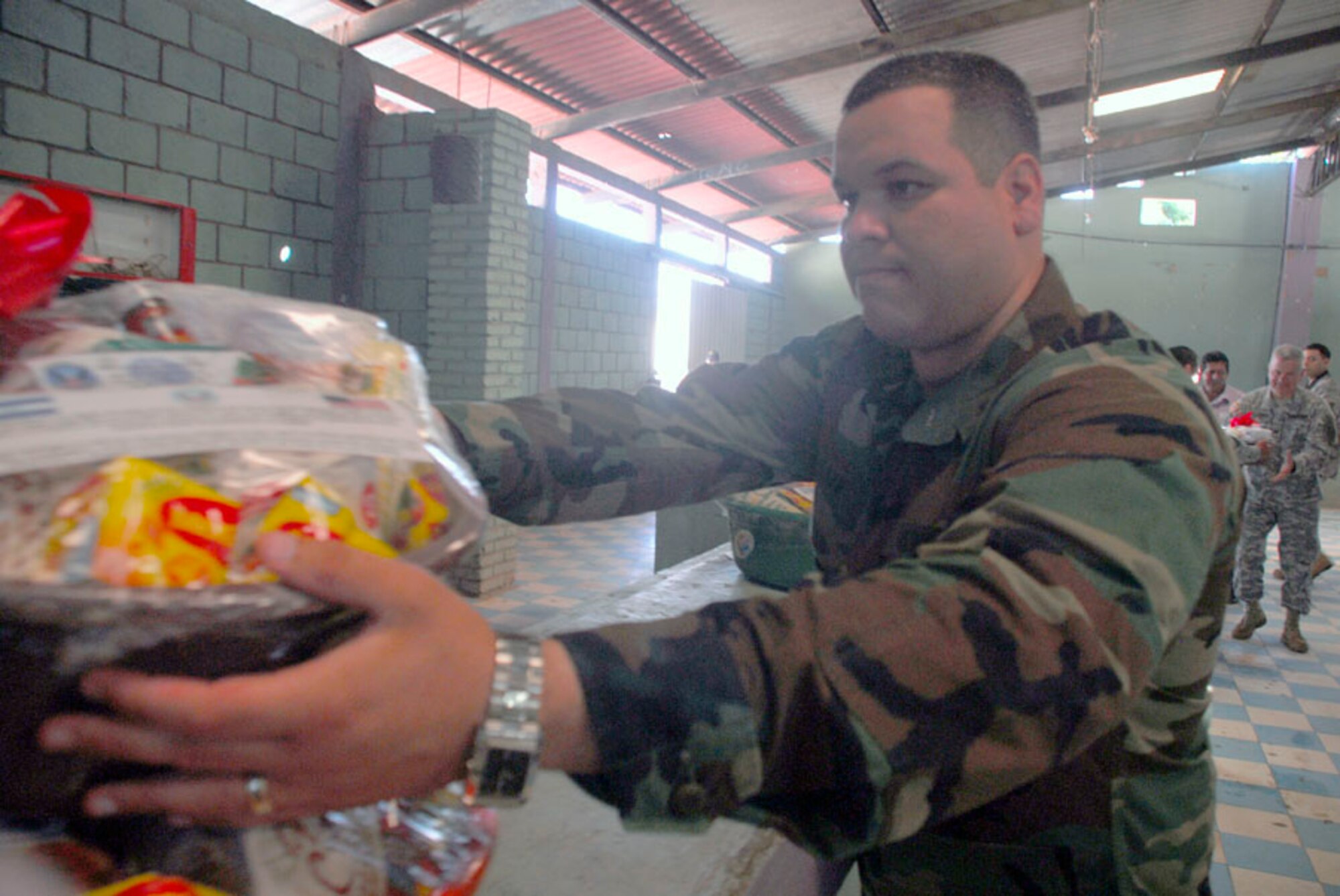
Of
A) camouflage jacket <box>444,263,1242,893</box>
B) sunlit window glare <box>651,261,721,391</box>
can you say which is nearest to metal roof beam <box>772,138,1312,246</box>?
sunlit window glare <box>651,261,721,391</box>

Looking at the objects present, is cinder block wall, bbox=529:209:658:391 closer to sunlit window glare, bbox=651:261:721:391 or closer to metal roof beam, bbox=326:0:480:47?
sunlit window glare, bbox=651:261:721:391

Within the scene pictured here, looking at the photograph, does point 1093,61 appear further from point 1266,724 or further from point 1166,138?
point 1266,724

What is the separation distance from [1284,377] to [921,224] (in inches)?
205

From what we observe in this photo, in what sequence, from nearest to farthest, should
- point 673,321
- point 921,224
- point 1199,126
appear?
point 921,224 < point 1199,126 < point 673,321

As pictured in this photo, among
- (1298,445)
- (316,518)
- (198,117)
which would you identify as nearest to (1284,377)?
(1298,445)

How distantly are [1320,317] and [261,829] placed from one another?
510 inches

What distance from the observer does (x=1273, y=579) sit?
637cm

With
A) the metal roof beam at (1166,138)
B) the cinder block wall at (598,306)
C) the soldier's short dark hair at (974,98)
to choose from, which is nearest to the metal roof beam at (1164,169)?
the metal roof beam at (1166,138)

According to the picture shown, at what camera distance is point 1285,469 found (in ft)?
16.0

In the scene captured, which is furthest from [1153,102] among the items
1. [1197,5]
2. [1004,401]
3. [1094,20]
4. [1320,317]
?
[1004,401]

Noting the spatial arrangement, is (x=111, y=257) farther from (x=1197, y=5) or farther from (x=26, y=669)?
(x=1197, y=5)

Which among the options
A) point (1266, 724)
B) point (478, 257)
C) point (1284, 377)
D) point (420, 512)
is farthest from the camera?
point (1284, 377)

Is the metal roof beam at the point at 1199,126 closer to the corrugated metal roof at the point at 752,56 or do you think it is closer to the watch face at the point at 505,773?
the corrugated metal roof at the point at 752,56

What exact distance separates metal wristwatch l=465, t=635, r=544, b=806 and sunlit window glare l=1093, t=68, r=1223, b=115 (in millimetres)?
8679
